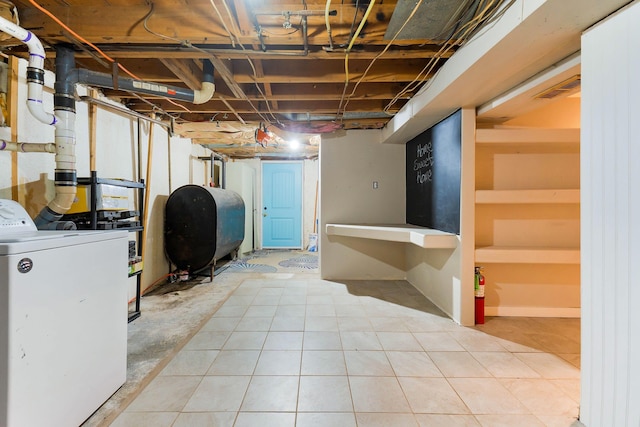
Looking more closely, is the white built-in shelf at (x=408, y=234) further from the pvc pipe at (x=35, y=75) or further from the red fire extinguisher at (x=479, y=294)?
the pvc pipe at (x=35, y=75)

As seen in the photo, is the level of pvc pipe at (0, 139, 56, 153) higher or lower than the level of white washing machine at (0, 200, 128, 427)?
higher

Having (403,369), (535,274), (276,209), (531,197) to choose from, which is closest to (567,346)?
(535,274)

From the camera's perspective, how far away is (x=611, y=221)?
3.80 feet

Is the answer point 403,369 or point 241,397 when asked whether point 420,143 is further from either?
point 241,397

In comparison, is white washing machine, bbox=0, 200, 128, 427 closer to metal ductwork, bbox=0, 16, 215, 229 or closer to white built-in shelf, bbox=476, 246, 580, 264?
metal ductwork, bbox=0, 16, 215, 229

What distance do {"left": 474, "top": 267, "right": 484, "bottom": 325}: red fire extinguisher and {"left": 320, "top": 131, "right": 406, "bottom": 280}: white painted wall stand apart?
141cm

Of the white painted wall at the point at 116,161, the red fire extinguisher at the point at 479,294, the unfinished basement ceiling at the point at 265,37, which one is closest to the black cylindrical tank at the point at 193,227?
the white painted wall at the point at 116,161

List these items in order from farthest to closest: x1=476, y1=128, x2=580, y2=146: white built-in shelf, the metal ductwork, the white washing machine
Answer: x1=476, y1=128, x2=580, y2=146: white built-in shelf, the metal ductwork, the white washing machine

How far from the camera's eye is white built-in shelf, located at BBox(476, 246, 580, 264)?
2270 mm

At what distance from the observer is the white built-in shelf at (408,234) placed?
8.01 feet

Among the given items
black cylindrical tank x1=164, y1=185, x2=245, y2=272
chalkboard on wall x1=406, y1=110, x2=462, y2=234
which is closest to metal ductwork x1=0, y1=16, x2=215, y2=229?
black cylindrical tank x1=164, y1=185, x2=245, y2=272

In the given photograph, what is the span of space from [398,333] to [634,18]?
2.21m

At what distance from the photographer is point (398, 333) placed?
2266 millimetres

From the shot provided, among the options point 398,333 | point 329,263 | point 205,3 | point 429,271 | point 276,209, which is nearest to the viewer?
point 205,3
